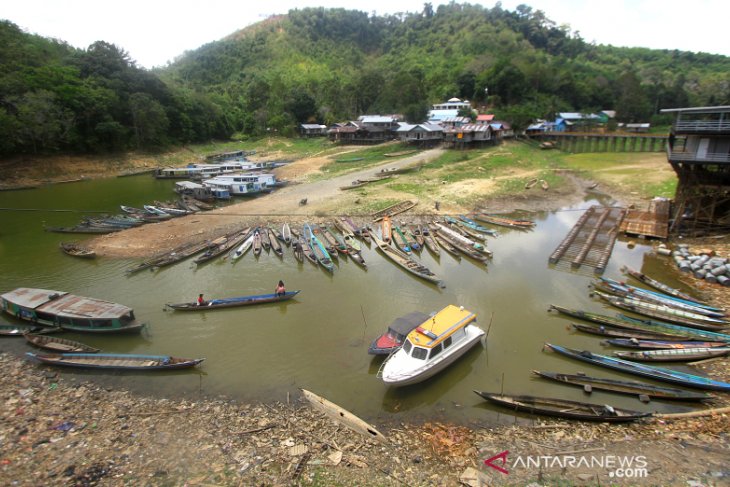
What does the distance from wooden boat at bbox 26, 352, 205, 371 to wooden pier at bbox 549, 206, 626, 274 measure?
25650 millimetres

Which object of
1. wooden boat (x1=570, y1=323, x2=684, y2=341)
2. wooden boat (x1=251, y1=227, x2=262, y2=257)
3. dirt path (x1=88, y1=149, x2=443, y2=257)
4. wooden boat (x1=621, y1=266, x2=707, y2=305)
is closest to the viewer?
wooden boat (x1=570, y1=323, x2=684, y2=341)

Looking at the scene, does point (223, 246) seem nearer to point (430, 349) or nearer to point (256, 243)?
point (256, 243)

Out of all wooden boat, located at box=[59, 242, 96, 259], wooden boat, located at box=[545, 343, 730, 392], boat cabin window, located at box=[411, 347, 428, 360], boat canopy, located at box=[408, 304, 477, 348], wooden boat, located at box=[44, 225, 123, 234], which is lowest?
wooden boat, located at box=[545, 343, 730, 392]

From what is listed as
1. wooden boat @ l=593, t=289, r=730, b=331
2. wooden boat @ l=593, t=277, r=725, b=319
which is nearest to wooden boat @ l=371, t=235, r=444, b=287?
wooden boat @ l=593, t=289, r=730, b=331

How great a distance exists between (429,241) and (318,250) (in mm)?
9346

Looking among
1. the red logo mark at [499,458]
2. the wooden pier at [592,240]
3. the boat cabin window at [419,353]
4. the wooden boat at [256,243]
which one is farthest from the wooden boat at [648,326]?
the wooden boat at [256,243]

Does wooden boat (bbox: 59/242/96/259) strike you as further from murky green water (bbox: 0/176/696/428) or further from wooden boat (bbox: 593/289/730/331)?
wooden boat (bbox: 593/289/730/331)

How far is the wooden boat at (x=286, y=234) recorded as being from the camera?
32062 mm

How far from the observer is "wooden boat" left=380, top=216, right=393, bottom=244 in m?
32.0

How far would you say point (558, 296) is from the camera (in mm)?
23109

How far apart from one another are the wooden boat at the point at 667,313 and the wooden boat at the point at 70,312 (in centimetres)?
2692

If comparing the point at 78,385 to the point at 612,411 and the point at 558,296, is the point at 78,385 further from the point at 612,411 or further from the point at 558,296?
the point at 558,296

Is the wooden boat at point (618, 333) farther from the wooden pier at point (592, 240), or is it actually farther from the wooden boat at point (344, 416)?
the wooden boat at point (344, 416)

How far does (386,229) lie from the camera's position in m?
33.6
